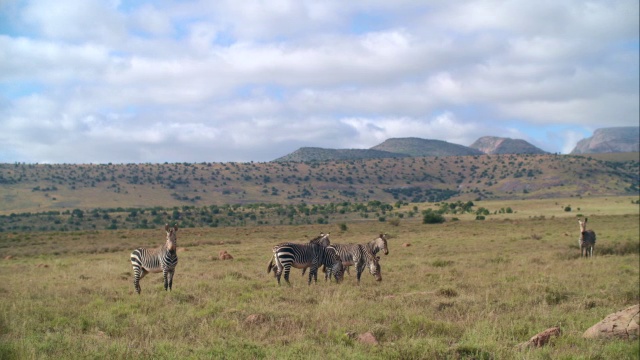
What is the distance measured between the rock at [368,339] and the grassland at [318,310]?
0.19 m

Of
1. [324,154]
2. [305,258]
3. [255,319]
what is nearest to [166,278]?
[305,258]

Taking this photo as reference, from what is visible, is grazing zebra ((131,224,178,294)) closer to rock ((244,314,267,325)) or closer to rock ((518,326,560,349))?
rock ((244,314,267,325))

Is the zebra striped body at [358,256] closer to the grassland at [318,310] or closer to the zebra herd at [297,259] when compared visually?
the zebra herd at [297,259]

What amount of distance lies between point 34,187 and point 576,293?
74635 mm

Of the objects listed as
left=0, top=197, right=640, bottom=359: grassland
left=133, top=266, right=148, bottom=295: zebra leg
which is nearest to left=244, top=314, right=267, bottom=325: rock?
left=0, top=197, right=640, bottom=359: grassland

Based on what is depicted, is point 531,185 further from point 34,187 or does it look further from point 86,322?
point 86,322

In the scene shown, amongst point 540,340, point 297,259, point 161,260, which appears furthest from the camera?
point 297,259

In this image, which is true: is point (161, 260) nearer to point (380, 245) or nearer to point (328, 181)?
point (380, 245)

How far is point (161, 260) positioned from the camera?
1517 centimetres

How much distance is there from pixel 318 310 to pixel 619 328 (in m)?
6.20

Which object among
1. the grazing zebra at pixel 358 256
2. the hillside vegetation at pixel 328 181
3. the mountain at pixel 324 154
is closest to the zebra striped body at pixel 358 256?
the grazing zebra at pixel 358 256

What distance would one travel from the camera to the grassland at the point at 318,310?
28.7ft

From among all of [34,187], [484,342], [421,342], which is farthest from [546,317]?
[34,187]

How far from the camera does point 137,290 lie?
1518cm
